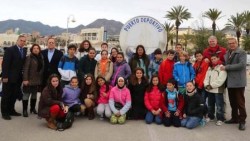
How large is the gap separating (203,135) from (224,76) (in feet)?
4.84

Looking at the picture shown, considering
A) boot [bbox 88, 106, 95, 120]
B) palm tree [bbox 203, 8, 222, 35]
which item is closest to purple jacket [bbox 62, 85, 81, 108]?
boot [bbox 88, 106, 95, 120]

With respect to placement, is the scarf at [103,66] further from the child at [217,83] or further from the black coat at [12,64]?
the child at [217,83]

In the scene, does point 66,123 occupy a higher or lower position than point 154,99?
lower

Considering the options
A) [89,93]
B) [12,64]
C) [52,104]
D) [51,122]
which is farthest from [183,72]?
[12,64]

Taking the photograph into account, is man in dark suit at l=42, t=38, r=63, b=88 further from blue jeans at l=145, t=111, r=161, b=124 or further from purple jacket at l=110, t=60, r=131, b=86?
blue jeans at l=145, t=111, r=161, b=124

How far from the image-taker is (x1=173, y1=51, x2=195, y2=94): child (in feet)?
24.6

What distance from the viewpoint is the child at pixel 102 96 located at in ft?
24.1

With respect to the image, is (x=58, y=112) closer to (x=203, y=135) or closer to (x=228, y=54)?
(x=203, y=135)

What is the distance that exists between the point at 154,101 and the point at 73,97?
1712 mm

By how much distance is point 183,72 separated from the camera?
7492 millimetres

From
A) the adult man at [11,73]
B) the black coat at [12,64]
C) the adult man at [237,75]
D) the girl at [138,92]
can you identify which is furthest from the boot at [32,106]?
the adult man at [237,75]

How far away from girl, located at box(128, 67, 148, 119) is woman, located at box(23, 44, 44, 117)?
204 centimetres

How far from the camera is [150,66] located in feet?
26.5

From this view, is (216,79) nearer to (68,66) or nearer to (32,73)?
(68,66)
